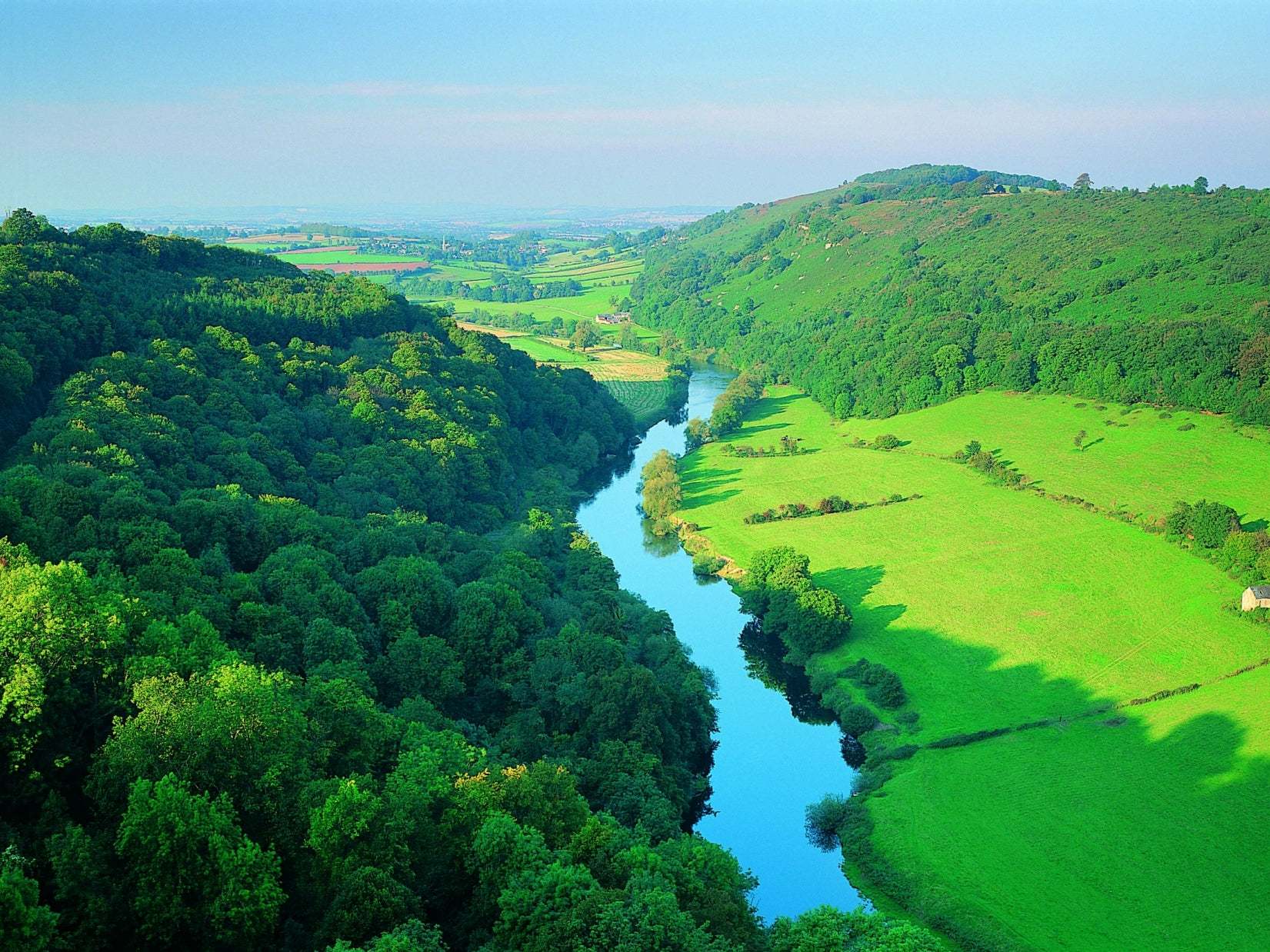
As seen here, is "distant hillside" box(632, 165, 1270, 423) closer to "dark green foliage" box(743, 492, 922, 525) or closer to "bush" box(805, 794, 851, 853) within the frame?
"dark green foliage" box(743, 492, 922, 525)

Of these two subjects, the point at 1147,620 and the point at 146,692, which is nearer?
the point at 146,692

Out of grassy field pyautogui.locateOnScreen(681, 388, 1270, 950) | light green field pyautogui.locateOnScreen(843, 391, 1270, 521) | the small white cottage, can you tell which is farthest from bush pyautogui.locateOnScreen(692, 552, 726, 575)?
the small white cottage

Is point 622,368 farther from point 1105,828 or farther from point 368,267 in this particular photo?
point 1105,828

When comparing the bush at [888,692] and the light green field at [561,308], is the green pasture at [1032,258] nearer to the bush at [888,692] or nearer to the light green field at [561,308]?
the light green field at [561,308]

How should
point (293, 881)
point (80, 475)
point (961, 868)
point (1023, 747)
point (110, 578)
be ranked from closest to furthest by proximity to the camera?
point (293, 881)
point (110, 578)
point (961, 868)
point (80, 475)
point (1023, 747)

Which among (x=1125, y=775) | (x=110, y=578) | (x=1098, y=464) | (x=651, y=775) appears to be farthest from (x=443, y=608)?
(x=1098, y=464)

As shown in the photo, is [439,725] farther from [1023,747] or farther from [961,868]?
[1023,747]
